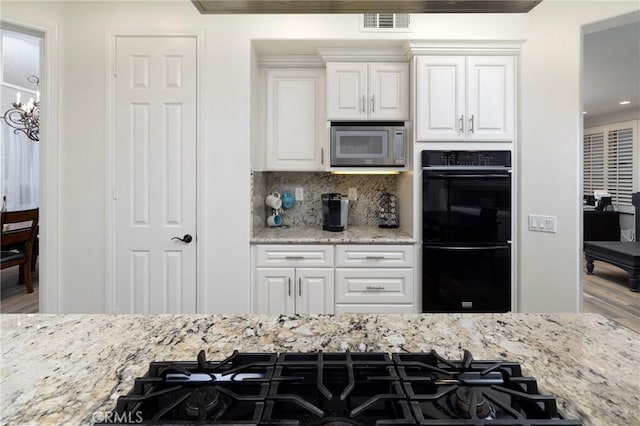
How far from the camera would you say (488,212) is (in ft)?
8.22

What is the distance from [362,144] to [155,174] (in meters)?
1.60

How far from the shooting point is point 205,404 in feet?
1.92

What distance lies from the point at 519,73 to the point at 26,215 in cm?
533

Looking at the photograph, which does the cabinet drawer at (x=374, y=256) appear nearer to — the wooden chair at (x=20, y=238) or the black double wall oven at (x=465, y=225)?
the black double wall oven at (x=465, y=225)

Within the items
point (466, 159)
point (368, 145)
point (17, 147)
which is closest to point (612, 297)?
point (466, 159)

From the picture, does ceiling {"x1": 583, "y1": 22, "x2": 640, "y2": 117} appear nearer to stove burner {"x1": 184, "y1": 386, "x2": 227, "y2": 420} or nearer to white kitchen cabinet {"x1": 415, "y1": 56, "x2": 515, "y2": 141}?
white kitchen cabinet {"x1": 415, "y1": 56, "x2": 515, "y2": 141}

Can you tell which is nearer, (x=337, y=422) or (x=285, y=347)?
(x=337, y=422)

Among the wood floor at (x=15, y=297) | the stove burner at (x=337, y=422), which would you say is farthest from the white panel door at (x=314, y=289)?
the wood floor at (x=15, y=297)

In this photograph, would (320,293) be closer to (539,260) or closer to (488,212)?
(488,212)

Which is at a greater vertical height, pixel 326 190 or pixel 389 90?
pixel 389 90

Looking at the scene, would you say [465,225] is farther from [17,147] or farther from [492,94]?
[17,147]

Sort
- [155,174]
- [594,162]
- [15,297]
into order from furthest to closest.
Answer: [594,162] < [15,297] < [155,174]

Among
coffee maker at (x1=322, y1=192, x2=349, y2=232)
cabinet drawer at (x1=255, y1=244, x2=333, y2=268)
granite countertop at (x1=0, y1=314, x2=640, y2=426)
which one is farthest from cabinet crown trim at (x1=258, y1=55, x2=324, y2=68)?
granite countertop at (x1=0, y1=314, x2=640, y2=426)

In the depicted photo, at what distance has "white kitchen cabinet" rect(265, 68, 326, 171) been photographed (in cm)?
280
